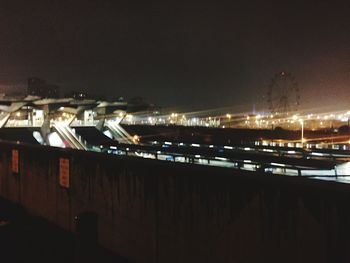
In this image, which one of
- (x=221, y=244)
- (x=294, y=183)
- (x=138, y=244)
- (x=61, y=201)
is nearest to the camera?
(x=294, y=183)

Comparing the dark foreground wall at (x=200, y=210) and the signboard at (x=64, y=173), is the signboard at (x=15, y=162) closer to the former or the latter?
the dark foreground wall at (x=200, y=210)

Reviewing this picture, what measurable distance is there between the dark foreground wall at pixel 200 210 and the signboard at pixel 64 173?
141mm

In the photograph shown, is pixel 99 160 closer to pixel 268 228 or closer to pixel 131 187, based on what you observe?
pixel 131 187

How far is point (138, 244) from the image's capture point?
7.30 metres

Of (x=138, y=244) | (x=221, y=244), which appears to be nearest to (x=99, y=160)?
(x=138, y=244)

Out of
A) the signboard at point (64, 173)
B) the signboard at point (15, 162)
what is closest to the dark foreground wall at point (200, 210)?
the signboard at point (64, 173)

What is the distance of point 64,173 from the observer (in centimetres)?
965

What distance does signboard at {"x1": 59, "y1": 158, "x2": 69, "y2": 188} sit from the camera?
31.3 feet

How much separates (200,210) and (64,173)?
470 cm

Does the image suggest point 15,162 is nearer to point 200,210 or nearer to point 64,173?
point 64,173

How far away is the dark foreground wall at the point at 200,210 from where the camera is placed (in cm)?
451

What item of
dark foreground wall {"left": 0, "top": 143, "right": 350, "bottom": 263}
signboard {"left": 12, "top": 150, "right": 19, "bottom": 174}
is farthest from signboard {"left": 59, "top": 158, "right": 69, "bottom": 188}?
signboard {"left": 12, "top": 150, "right": 19, "bottom": 174}

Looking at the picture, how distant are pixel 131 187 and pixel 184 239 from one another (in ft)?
5.45

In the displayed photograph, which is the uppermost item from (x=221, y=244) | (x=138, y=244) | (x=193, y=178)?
(x=193, y=178)
